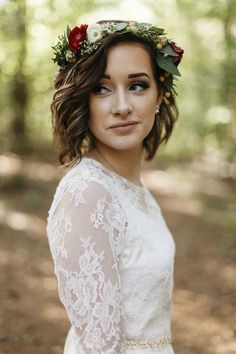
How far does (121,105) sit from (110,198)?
425 mm

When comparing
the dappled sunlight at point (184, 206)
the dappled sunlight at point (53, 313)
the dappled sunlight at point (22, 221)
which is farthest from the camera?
the dappled sunlight at point (184, 206)

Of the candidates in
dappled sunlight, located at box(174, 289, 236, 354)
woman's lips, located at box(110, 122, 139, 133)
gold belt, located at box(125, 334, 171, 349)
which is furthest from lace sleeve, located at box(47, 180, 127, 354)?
dappled sunlight, located at box(174, 289, 236, 354)

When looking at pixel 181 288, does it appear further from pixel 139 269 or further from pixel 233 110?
pixel 233 110

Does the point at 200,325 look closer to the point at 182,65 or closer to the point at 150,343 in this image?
the point at 150,343

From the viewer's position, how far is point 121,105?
208cm

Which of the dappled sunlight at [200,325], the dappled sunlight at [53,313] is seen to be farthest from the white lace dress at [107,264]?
the dappled sunlight at [53,313]

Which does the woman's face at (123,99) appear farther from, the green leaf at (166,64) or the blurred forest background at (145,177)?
the blurred forest background at (145,177)

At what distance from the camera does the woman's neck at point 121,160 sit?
90.2 inches

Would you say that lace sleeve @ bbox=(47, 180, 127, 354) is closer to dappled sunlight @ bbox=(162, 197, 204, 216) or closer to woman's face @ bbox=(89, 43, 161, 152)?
woman's face @ bbox=(89, 43, 161, 152)

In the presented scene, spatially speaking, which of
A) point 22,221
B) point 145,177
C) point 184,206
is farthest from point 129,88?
point 145,177

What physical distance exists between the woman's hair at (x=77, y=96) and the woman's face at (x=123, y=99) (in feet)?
0.10

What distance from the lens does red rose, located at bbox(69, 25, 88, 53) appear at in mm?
2209

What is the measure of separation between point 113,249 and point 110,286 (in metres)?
0.14

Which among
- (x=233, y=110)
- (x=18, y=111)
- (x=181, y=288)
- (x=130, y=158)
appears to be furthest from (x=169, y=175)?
(x=130, y=158)
